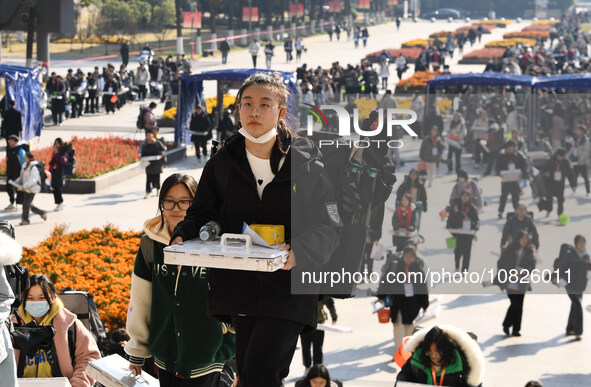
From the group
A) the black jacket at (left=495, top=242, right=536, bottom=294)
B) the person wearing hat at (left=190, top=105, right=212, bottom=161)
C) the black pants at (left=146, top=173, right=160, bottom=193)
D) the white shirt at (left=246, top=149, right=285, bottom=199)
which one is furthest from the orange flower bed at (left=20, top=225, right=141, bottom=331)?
the person wearing hat at (left=190, top=105, right=212, bottom=161)

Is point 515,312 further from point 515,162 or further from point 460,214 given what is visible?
point 515,162

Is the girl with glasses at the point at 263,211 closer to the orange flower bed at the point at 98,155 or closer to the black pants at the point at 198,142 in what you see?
the orange flower bed at the point at 98,155

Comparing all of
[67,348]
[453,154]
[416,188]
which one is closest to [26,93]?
[453,154]

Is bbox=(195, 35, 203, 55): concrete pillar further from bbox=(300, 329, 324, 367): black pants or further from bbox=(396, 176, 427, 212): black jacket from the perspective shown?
bbox=(300, 329, 324, 367): black pants

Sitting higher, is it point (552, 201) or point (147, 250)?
point (147, 250)

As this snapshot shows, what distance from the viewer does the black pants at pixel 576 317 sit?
43.5ft

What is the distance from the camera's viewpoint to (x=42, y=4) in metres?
42.4

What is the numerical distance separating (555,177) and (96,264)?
10.3 meters

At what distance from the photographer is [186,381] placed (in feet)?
16.1

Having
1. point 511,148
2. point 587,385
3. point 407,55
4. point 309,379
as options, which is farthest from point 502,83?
point 407,55

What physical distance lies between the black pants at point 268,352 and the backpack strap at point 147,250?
961 millimetres

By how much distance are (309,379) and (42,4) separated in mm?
36440

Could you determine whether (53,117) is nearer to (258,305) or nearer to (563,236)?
(563,236)

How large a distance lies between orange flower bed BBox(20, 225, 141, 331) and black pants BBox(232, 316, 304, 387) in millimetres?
6803
